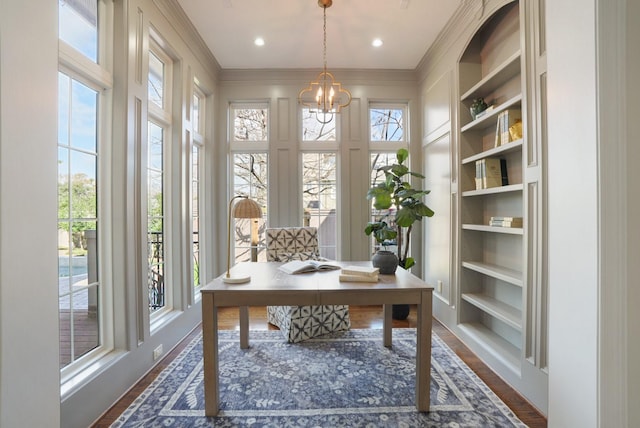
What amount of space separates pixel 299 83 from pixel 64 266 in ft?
10.5

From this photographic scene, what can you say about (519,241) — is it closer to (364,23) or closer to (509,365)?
(509,365)

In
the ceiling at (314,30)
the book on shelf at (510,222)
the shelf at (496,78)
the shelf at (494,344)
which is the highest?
the ceiling at (314,30)

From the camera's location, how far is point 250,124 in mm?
4102

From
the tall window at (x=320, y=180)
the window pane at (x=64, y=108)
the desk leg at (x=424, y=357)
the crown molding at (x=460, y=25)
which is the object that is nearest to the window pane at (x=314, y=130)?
the tall window at (x=320, y=180)

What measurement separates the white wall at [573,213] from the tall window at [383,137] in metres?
2.94

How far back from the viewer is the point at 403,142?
4.12 meters

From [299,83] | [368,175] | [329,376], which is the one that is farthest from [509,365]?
[299,83]

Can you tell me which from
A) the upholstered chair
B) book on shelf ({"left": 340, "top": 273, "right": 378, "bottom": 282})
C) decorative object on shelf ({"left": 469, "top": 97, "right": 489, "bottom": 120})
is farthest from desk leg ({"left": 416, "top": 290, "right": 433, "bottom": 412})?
decorative object on shelf ({"left": 469, "top": 97, "right": 489, "bottom": 120})

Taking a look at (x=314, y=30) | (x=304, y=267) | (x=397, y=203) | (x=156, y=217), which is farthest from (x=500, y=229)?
(x=156, y=217)

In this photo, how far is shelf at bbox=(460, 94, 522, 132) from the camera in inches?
85.8

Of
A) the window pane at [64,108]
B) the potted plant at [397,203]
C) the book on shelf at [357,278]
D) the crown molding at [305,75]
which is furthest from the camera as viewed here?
the crown molding at [305,75]

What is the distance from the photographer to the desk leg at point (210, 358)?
1.80m

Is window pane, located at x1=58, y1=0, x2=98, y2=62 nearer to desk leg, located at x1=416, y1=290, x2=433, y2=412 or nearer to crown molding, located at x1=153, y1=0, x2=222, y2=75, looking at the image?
crown molding, located at x1=153, y1=0, x2=222, y2=75

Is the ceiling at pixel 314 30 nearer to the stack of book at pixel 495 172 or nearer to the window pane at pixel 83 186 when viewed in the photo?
the stack of book at pixel 495 172
